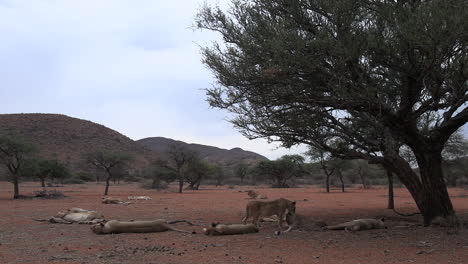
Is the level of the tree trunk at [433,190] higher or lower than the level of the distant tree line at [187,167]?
lower

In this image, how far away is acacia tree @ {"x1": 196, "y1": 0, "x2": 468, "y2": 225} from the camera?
9.80 meters

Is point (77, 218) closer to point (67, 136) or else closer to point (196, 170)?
point (196, 170)

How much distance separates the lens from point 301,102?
11.7 meters

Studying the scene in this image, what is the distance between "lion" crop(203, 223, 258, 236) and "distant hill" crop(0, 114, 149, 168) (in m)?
60.8

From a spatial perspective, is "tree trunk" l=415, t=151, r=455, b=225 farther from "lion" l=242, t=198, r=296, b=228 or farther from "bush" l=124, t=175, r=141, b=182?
"bush" l=124, t=175, r=141, b=182

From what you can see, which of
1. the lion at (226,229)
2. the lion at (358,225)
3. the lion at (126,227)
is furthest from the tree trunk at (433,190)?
the lion at (126,227)

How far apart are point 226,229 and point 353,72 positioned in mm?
4932

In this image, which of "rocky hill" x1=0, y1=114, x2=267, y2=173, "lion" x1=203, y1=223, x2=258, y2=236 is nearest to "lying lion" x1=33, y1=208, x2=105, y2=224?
"lion" x1=203, y1=223, x2=258, y2=236

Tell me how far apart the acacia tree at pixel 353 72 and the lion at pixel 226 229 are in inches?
118

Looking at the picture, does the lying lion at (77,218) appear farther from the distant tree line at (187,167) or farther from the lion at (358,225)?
the distant tree line at (187,167)

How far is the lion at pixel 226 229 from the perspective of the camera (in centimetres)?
1131

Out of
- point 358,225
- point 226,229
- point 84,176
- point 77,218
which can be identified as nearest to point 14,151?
point 77,218

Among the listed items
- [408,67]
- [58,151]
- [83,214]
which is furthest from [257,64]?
[58,151]

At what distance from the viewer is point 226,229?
11.5 metres
